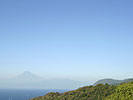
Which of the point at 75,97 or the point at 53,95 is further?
the point at 53,95

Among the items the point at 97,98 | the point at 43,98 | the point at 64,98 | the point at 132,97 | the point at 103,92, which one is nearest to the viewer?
the point at 132,97

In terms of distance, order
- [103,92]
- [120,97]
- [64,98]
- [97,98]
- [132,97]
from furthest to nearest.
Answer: [64,98]
[103,92]
[97,98]
[120,97]
[132,97]

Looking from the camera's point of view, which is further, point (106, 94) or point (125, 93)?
point (106, 94)

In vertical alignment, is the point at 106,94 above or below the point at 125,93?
below

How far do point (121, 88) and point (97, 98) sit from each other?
6727 millimetres

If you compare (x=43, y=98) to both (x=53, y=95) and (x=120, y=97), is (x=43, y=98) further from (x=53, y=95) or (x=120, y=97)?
(x=120, y=97)

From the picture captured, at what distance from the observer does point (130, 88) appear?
1509cm

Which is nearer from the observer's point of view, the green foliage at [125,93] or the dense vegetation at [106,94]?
the green foliage at [125,93]

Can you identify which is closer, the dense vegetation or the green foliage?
the green foliage

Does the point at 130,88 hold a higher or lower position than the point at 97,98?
higher

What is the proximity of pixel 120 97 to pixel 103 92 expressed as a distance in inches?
324

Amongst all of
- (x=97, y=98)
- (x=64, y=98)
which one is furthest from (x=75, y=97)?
(x=97, y=98)

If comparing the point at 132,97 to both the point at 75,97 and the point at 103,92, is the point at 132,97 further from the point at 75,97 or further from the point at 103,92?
the point at 75,97

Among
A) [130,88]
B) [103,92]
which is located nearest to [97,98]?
[103,92]
